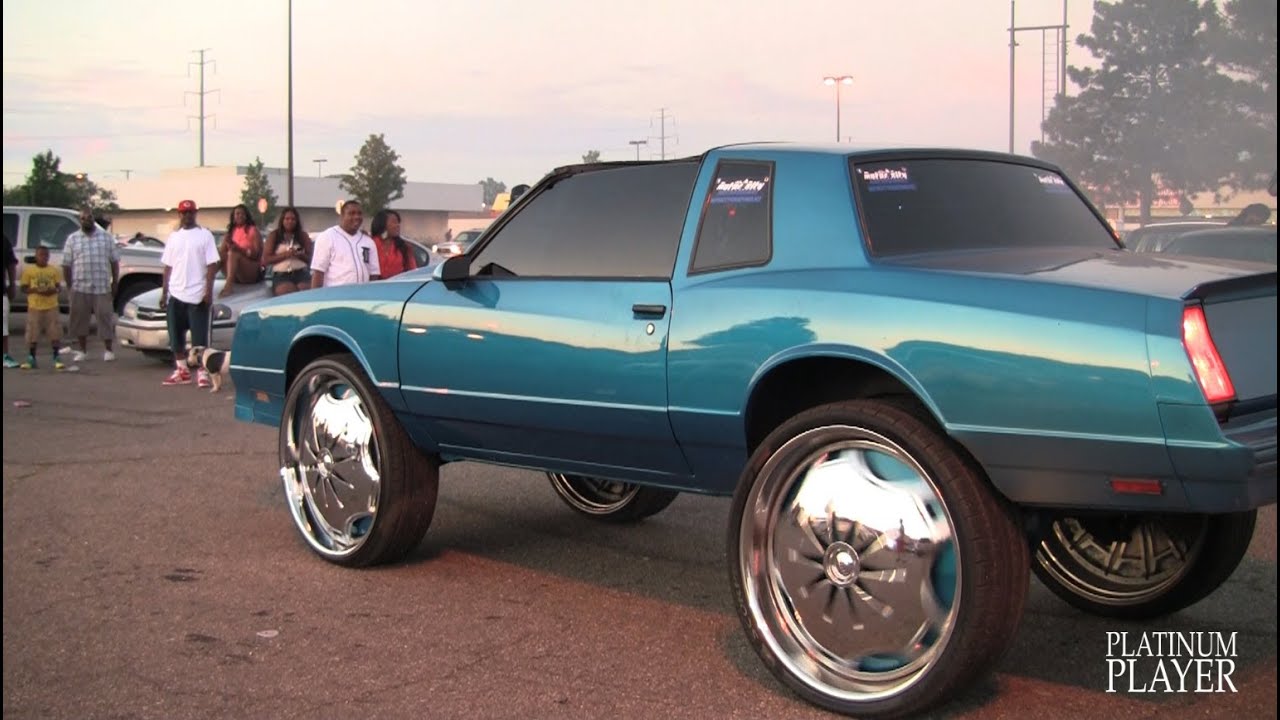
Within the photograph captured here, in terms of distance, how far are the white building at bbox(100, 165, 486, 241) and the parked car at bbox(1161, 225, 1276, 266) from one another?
7686 cm

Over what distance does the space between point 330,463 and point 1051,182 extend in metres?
3.10

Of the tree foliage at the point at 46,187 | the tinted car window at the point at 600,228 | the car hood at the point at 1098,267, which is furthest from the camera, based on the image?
the tree foliage at the point at 46,187

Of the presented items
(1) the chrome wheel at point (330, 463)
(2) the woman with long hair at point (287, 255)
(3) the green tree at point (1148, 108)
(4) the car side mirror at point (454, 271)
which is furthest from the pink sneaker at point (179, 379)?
(3) the green tree at point (1148, 108)

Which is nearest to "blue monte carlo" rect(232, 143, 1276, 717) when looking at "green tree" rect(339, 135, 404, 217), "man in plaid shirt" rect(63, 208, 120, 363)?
"man in plaid shirt" rect(63, 208, 120, 363)

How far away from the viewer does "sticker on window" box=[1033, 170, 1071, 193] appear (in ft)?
16.3

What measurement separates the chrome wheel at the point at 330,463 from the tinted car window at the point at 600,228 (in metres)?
0.91

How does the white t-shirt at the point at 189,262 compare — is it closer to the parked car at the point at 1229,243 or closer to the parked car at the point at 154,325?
the parked car at the point at 154,325

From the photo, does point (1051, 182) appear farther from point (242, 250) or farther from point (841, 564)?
point (242, 250)

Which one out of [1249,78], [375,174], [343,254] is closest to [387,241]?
[343,254]

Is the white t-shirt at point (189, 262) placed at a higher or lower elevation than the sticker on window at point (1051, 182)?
lower

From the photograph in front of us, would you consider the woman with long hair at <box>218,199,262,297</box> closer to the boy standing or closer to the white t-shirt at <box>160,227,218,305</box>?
the white t-shirt at <box>160,227,218,305</box>

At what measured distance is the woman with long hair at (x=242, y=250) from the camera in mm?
13227

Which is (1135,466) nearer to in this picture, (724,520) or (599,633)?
(599,633)

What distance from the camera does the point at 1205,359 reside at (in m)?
3.35
